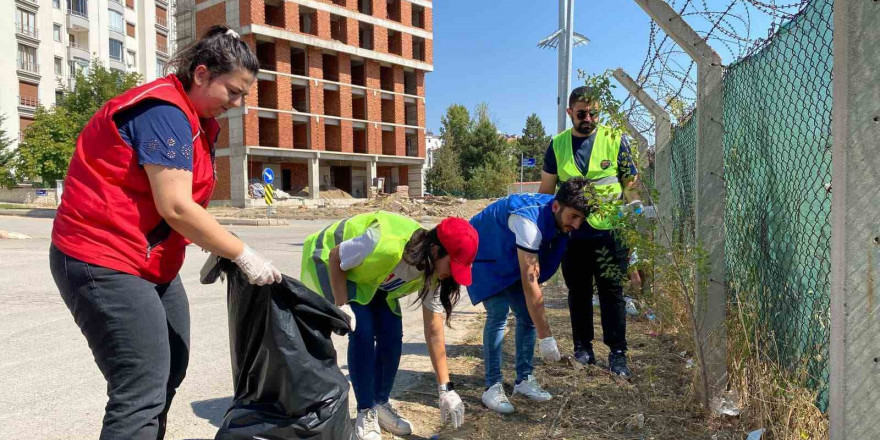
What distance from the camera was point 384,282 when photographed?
119 inches

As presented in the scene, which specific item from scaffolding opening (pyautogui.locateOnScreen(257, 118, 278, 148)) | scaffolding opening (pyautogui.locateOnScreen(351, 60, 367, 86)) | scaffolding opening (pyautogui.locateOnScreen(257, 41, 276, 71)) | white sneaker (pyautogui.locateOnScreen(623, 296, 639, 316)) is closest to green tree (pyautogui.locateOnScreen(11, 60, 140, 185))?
scaffolding opening (pyautogui.locateOnScreen(257, 41, 276, 71))

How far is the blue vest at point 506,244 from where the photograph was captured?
3.52 m

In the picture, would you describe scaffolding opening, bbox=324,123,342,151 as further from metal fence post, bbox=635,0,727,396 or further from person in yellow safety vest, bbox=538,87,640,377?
metal fence post, bbox=635,0,727,396

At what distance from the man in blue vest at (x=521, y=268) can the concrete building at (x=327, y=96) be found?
30.7 metres

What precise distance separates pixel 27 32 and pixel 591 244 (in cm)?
4886

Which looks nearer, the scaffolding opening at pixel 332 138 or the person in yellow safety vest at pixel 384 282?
the person in yellow safety vest at pixel 384 282

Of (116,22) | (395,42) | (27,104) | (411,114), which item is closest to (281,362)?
(395,42)

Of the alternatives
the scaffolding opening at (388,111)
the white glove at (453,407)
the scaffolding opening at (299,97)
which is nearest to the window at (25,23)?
the scaffolding opening at (299,97)

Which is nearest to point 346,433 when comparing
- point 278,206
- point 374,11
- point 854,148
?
point 854,148

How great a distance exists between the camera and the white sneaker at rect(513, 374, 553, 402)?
11.5 feet

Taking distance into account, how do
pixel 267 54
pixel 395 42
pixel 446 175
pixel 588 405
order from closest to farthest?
pixel 588 405 < pixel 267 54 < pixel 395 42 < pixel 446 175

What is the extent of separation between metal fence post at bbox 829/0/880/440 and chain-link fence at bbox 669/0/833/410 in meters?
0.54

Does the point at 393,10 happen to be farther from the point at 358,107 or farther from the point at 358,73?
the point at 358,107

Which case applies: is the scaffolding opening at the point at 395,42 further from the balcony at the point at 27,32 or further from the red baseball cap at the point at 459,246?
the red baseball cap at the point at 459,246
